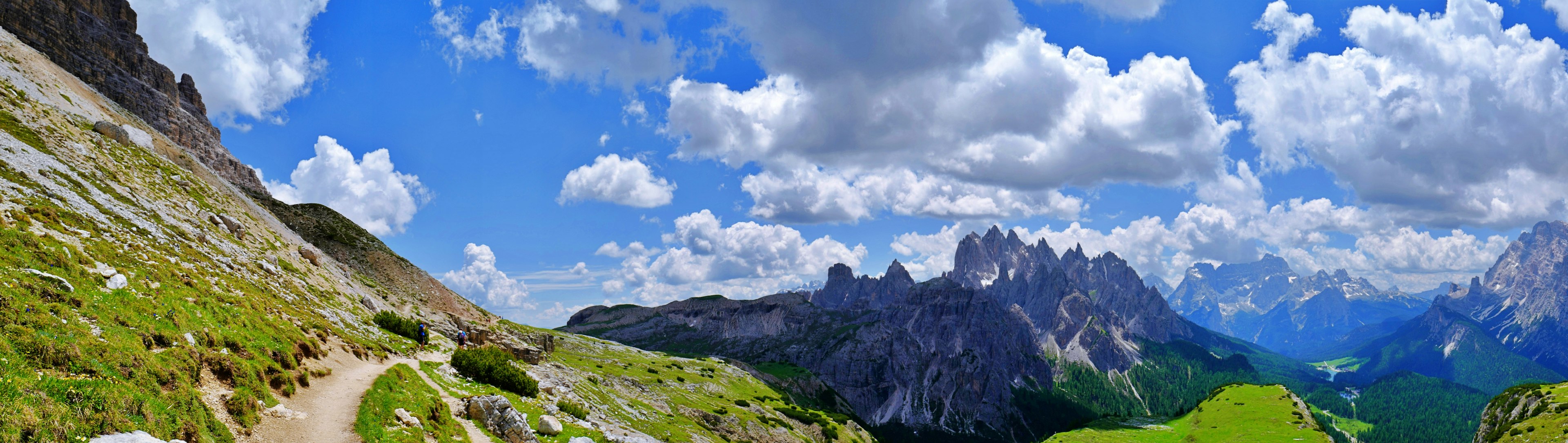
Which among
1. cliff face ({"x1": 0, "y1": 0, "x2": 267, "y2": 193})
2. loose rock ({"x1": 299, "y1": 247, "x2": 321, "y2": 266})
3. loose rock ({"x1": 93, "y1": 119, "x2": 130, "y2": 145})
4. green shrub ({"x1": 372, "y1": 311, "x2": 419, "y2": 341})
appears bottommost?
green shrub ({"x1": 372, "y1": 311, "x2": 419, "y2": 341})

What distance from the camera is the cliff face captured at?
88438 millimetres

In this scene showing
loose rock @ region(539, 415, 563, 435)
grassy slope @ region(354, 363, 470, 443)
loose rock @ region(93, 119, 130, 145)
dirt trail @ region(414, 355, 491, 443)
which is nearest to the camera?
grassy slope @ region(354, 363, 470, 443)

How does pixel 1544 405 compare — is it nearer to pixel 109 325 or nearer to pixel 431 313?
pixel 109 325

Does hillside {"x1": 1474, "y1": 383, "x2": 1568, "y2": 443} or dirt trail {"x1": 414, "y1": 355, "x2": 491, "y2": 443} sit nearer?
dirt trail {"x1": 414, "y1": 355, "x2": 491, "y2": 443}

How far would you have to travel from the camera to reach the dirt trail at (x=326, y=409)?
24.5 meters

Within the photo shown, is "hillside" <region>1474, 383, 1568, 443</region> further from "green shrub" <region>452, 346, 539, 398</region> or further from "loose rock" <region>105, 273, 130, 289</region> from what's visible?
"loose rock" <region>105, 273, 130, 289</region>

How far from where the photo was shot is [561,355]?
112375mm

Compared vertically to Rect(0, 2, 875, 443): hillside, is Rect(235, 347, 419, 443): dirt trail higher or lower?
lower

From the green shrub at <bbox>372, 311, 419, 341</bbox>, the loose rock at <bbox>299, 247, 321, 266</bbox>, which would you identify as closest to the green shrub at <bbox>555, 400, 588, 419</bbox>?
the green shrub at <bbox>372, 311, 419, 341</bbox>

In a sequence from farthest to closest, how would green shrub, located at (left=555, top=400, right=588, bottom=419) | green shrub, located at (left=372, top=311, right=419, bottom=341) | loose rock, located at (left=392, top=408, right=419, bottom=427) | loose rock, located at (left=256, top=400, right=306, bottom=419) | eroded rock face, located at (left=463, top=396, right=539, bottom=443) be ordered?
green shrub, located at (left=372, top=311, right=419, bottom=341), green shrub, located at (left=555, top=400, right=588, bottom=419), eroded rock face, located at (left=463, top=396, right=539, bottom=443), loose rock, located at (left=392, top=408, right=419, bottom=427), loose rock, located at (left=256, top=400, right=306, bottom=419)

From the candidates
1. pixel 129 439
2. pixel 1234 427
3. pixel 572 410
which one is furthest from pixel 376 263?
pixel 1234 427

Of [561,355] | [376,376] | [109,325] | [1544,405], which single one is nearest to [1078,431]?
[1544,405]

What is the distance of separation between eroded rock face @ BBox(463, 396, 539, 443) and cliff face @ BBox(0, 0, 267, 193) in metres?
79.2

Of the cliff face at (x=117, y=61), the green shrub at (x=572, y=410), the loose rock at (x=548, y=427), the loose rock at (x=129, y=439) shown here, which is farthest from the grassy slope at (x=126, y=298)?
the cliff face at (x=117, y=61)
